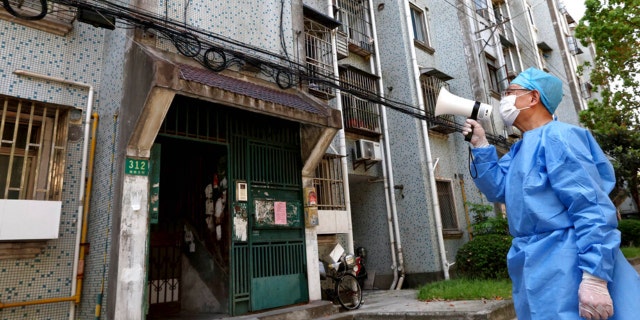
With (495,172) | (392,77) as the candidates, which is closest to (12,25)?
(495,172)

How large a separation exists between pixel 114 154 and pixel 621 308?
5648 millimetres

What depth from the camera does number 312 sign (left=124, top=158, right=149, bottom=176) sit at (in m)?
5.15

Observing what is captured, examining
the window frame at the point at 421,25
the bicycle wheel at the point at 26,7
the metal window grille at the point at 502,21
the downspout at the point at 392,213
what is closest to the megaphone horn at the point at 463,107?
the bicycle wheel at the point at 26,7

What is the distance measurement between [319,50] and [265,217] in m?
4.86

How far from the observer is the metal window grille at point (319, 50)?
9203mm

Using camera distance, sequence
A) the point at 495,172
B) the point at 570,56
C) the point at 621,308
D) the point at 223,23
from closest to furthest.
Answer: the point at 621,308 < the point at 495,172 < the point at 223,23 < the point at 570,56

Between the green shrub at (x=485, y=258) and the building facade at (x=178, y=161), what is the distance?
92cm

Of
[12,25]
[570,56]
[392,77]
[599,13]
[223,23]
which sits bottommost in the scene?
[12,25]

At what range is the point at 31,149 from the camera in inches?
212

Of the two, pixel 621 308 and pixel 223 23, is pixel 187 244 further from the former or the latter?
pixel 621 308

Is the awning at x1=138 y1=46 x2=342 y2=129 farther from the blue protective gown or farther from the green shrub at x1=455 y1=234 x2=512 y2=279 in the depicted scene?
the green shrub at x1=455 y1=234 x2=512 y2=279

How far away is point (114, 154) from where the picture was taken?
17.9ft

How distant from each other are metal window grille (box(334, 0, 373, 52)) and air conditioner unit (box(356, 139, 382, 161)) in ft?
9.81

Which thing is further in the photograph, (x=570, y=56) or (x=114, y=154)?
(x=570, y=56)
